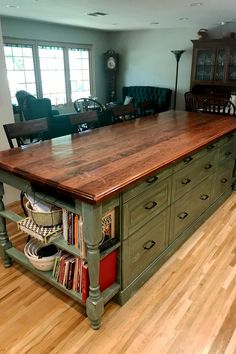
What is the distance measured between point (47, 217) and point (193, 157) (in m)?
1.20

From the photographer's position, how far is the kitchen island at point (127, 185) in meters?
1.45

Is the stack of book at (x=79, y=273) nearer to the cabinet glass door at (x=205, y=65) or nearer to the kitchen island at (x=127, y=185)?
the kitchen island at (x=127, y=185)

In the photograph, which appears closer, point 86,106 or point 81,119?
point 81,119

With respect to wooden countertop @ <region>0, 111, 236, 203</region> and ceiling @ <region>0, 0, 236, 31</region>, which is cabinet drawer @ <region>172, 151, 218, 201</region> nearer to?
wooden countertop @ <region>0, 111, 236, 203</region>

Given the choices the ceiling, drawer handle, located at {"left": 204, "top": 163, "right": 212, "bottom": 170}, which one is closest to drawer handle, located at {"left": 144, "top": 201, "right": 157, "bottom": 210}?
drawer handle, located at {"left": 204, "top": 163, "right": 212, "bottom": 170}

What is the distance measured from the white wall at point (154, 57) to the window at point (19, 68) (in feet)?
8.51

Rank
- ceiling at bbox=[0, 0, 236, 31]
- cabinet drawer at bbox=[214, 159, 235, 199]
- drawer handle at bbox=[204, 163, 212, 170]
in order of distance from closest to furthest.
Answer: drawer handle at bbox=[204, 163, 212, 170]
cabinet drawer at bbox=[214, 159, 235, 199]
ceiling at bbox=[0, 0, 236, 31]

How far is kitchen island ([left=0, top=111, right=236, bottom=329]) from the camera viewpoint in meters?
1.45

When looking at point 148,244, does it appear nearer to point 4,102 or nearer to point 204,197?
point 204,197

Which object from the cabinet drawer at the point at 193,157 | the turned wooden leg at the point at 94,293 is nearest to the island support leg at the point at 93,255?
the turned wooden leg at the point at 94,293

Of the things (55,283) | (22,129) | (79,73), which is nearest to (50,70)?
(79,73)

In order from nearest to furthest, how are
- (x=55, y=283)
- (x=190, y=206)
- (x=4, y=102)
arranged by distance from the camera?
(x=55, y=283)
(x=190, y=206)
(x=4, y=102)

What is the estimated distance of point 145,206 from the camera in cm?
174

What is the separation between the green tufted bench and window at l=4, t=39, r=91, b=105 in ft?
3.81
